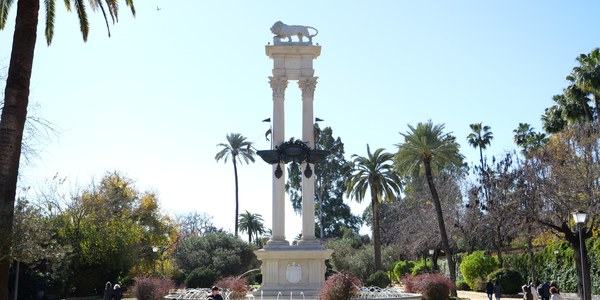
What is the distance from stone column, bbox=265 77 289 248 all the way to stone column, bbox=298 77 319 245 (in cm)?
97

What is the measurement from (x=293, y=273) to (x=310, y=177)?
172 inches

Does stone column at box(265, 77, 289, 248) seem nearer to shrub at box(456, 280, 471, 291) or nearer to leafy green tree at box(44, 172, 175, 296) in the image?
leafy green tree at box(44, 172, 175, 296)

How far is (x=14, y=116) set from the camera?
17.4 m

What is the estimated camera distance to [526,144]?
207ft

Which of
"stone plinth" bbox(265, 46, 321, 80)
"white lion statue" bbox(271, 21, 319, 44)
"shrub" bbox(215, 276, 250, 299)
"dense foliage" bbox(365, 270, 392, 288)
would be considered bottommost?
"dense foliage" bbox(365, 270, 392, 288)

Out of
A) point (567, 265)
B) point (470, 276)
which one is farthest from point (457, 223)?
point (567, 265)

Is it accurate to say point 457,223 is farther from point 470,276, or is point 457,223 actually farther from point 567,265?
point 567,265

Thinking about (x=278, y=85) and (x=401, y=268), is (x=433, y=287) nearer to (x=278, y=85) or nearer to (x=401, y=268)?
(x=278, y=85)

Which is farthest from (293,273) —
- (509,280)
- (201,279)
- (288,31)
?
(509,280)

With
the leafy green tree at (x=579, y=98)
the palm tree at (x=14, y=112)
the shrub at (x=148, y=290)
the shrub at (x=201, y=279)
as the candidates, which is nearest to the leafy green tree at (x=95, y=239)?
the shrub at (x=201, y=279)

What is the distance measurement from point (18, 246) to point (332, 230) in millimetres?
62895

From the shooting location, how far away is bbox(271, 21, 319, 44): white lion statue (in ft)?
105

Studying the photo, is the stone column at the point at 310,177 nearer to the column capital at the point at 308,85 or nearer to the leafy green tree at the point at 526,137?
the column capital at the point at 308,85

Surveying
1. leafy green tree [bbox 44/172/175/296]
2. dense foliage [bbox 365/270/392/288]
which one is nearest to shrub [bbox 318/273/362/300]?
leafy green tree [bbox 44/172/175/296]
